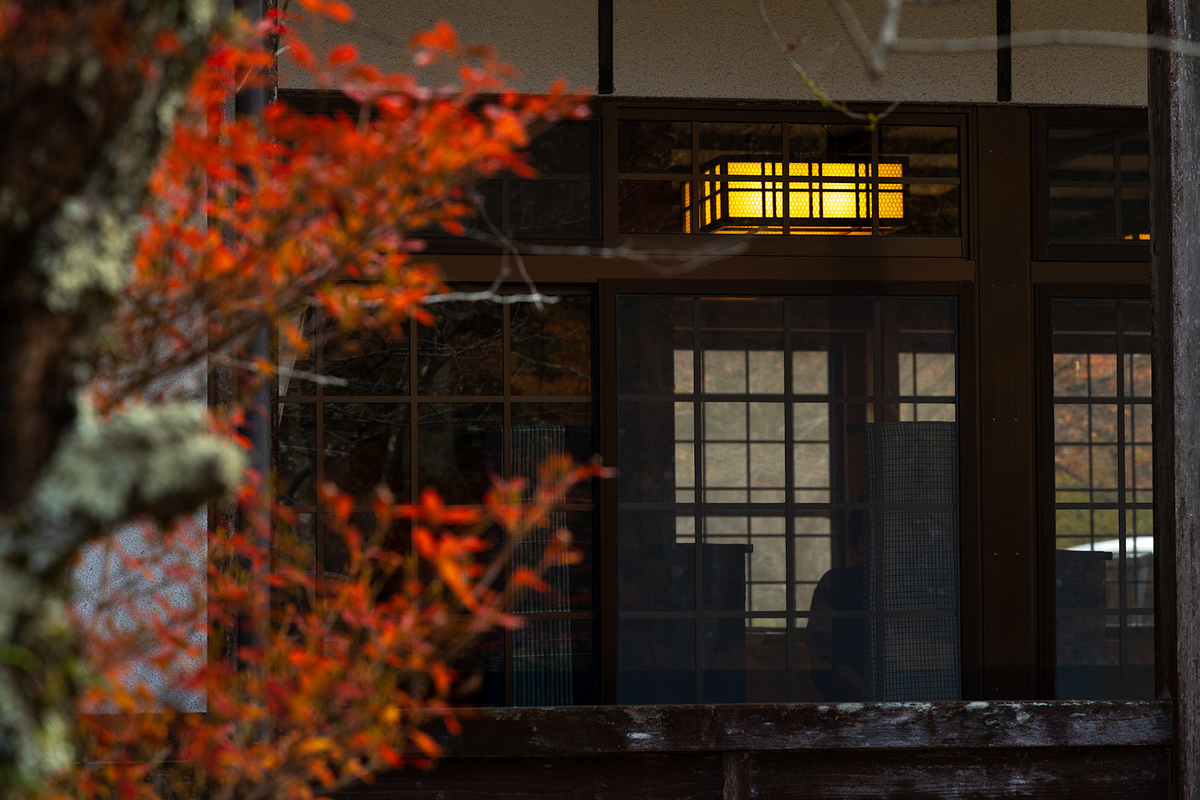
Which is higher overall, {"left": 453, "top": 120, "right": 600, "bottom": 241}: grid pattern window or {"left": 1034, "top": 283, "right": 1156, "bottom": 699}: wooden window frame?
{"left": 453, "top": 120, "right": 600, "bottom": 241}: grid pattern window

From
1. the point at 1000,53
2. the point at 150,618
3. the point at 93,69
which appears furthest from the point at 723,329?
the point at 93,69

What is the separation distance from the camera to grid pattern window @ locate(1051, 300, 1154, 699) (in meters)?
4.50

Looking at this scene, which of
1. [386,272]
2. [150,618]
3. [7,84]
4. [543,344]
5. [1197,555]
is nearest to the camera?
[7,84]

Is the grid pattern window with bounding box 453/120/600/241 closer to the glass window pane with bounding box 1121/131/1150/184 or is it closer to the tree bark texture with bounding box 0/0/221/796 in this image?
the glass window pane with bounding box 1121/131/1150/184

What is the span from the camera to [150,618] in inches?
114

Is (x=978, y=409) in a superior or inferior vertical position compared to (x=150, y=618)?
superior

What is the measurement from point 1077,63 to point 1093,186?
0.47m

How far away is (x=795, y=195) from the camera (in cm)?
441

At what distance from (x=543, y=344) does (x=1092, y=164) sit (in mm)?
2260

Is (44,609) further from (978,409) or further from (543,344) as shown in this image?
(978,409)

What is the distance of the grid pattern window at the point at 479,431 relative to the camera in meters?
4.26

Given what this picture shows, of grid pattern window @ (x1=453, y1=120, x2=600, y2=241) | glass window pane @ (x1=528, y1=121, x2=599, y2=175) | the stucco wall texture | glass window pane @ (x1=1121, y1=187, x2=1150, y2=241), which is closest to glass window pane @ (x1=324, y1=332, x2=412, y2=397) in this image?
grid pattern window @ (x1=453, y1=120, x2=600, y2=241)

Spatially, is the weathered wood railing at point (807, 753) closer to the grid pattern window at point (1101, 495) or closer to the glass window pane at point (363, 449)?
the grid pattern window at point (1101, 495)

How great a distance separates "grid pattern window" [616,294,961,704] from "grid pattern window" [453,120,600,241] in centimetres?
43
